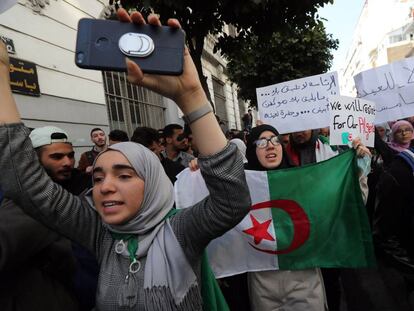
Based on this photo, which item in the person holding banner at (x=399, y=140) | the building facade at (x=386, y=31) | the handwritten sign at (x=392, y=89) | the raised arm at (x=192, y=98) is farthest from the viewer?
the building facade at (x=386, y=31)

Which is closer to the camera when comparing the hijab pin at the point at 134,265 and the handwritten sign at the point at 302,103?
the hijab pin at the point at 134,265

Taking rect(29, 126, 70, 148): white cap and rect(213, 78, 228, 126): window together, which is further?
rect(213, 78, 228, 126): window

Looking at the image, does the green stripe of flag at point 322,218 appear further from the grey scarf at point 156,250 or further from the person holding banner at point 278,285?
the grey scarf at point 156,250

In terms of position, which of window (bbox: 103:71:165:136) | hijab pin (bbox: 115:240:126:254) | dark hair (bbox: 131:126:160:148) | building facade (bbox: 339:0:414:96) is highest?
building facade (bbox: 339:0:414:96)

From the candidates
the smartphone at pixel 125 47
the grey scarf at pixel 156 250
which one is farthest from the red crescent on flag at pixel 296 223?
the smartphone at pixel 125 47

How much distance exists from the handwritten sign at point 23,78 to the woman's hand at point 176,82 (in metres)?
4.51

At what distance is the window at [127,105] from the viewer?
8.12m

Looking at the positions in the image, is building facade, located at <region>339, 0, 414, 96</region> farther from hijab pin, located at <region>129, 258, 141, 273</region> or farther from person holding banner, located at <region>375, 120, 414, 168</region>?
hijab pin, located at <region>129, 258, 141, 273</region>

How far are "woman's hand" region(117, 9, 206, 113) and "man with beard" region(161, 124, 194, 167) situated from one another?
281 centimetres

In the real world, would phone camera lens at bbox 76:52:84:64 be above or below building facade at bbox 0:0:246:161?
below

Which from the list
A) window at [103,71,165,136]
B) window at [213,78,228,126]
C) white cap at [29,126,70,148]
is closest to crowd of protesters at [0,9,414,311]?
white cap at [29,126,70,148]

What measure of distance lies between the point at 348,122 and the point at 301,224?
0.86 meters

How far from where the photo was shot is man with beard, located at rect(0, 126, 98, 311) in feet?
4.00

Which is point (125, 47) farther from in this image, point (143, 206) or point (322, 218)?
point (322, 218)
